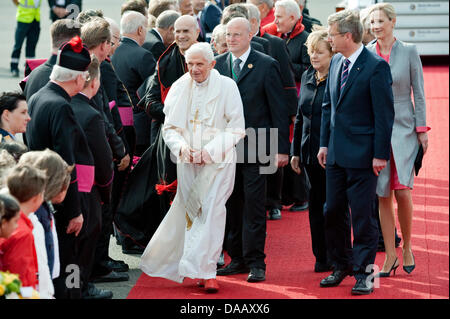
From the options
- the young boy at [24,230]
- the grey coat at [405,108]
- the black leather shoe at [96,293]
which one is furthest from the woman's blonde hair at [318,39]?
the young boy at [24,230]

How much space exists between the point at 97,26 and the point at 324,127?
187cm

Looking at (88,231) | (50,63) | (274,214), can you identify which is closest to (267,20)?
(274,214)

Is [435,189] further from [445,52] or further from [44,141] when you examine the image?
[445,52]

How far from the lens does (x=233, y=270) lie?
6566 millimetres

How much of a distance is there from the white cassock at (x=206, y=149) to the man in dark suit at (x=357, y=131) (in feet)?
2.41

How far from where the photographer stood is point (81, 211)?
5262mm

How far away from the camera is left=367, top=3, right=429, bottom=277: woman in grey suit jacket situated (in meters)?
6.35

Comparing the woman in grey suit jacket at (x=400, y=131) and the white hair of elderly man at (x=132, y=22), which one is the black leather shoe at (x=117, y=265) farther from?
the white hair of elderly man at (x=132, y=22)

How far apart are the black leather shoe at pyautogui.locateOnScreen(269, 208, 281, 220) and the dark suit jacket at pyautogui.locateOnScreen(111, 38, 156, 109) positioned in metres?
1.81

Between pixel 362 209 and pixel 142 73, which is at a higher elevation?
pixel 142 73

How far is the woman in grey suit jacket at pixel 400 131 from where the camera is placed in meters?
6.35
